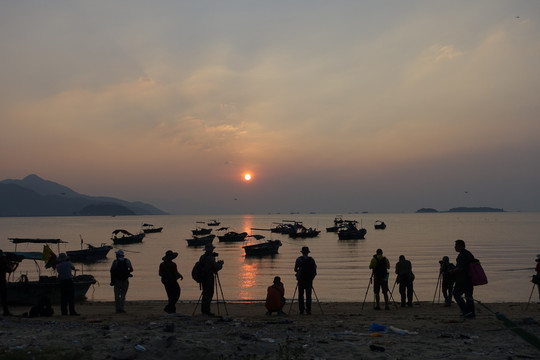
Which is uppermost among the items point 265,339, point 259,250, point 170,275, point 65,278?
point 170,275

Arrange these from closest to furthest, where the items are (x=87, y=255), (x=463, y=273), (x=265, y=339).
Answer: (x=265, y=339)
(x=463, y=273)
(x=87, y=255)

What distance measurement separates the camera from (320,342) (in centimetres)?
963

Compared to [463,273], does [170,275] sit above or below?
below

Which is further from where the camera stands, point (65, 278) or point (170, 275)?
point (65, 278)

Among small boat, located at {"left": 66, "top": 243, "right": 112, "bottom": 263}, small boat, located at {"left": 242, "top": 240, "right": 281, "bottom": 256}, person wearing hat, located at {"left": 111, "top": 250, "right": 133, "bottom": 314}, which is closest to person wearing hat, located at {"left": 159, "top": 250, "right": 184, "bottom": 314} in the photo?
person wearing hat, located at {"left": 111, "top": 250, "right": 133, "bottom": 314}

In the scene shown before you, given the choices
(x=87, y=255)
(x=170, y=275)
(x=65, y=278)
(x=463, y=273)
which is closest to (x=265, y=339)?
(x=170, y=275)

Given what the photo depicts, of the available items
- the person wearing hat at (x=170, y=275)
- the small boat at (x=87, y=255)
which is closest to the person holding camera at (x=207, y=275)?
the person wearing hat at (x=170, y=275)

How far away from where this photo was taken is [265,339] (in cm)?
978

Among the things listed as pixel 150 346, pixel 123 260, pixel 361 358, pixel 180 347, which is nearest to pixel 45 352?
pixel 150 346

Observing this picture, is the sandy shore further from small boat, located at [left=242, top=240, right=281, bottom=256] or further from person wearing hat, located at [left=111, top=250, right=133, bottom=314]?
small boat, located at [left=242, top=240, right=281, bottom=256]

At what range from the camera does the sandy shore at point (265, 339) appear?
845 cm

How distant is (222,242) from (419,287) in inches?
2968

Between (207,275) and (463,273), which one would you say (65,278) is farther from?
(463,273)

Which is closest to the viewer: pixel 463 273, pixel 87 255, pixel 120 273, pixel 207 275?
pixel 463 273
